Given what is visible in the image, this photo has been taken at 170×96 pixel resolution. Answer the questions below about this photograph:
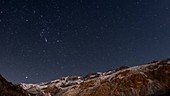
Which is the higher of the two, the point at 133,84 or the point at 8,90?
the point at 133,84

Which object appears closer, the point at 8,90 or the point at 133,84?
the point at 8,90

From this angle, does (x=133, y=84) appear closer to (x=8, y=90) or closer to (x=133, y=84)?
(x=133, y=84)

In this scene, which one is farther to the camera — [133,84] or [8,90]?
[133,84]

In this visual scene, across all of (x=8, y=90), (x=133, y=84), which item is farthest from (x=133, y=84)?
(x=8, y=90)

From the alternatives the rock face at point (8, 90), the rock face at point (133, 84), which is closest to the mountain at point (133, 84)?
the rock face at point (133, 84)

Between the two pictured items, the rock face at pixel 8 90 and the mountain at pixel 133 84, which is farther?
the mountain at pixel 133 84

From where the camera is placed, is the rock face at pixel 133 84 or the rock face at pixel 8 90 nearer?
the rock face at pixel 8 90

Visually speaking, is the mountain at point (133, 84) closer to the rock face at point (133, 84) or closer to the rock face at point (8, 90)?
the rock face at point (133, 84)

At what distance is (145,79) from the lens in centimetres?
17325

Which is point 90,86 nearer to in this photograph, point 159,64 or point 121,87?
point 121,87

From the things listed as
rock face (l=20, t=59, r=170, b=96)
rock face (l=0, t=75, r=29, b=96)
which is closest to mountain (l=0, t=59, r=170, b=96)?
rock face (l=20, t=59, r=170, b=96)

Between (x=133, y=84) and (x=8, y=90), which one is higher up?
(x=133, y=84)

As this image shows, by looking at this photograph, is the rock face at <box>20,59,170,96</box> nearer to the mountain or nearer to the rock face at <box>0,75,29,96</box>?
the mountain

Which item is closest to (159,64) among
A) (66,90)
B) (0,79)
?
(66,90)
